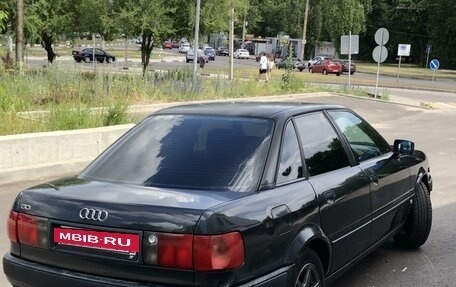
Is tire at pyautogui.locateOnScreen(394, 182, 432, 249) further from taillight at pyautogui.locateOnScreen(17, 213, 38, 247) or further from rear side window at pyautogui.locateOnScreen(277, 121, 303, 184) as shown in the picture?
taillight at pyautogui.locateOnScreen(17, 213, 38, 247)

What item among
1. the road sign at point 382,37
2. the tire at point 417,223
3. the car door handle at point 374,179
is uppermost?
the road sign at point 382,37

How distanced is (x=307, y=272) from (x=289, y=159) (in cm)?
73

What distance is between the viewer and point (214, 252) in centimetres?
299

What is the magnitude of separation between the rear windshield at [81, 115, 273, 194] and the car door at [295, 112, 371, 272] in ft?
1.49

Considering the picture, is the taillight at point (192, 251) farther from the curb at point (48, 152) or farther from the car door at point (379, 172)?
the curb at point (48, 152)

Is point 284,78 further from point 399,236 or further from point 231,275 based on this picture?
point 231,275

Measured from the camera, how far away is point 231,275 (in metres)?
3.02

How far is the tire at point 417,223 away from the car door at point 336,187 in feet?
4.26

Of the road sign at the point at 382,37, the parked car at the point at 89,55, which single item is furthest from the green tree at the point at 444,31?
the road sign at the point at 382,37

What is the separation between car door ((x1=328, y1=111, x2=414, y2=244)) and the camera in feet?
15.4

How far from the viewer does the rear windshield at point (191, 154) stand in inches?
138

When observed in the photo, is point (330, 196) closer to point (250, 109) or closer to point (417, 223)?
point (250, 109)

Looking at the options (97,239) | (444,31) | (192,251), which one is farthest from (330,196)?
(444,31)

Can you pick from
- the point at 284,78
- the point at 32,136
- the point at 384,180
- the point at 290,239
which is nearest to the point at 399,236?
the point at 384,180
